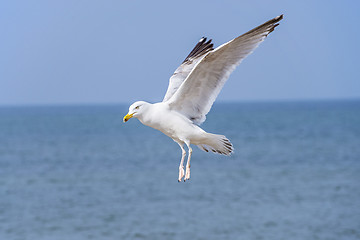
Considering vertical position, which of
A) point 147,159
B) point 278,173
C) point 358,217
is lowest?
point 358,217

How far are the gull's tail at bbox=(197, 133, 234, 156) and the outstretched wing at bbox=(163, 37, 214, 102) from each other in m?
0.87

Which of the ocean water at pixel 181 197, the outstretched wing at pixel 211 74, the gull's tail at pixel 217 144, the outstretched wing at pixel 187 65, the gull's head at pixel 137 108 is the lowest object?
the gull's tail at pixel 217 144

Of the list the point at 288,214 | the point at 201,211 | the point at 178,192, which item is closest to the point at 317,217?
the point at 288,214

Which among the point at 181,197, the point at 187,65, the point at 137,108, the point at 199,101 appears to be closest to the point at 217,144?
the point at 199,101

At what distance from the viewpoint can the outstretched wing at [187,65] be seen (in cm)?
805

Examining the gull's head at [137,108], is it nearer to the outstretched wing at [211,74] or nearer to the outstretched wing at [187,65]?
the outstretched wing at [211,74]

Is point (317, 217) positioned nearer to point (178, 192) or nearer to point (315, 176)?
point (178, 192)

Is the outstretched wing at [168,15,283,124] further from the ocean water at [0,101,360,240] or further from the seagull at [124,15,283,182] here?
the ocean water at [0,101,360,240]

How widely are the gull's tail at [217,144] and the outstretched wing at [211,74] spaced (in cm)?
26

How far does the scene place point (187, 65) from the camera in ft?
29.0

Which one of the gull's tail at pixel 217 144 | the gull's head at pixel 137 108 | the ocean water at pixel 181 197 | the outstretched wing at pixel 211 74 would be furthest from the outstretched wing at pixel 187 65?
the ocean water at pixel 181 197

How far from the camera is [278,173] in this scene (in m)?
36.1

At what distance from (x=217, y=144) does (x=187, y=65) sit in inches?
74.5

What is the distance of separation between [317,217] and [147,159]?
74.0 feet
